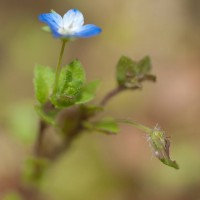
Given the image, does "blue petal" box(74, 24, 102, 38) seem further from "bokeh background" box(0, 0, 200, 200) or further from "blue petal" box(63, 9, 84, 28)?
"bokeh background" box(0, 0, 200, 200)

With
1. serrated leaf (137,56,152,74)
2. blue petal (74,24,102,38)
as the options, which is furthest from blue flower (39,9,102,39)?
serrated leaf (137,56,152,74)

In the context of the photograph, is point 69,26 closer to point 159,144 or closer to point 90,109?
point 90,109

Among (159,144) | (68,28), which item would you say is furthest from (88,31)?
(159,144)

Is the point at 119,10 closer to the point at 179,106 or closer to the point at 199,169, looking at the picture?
the point at 179,106

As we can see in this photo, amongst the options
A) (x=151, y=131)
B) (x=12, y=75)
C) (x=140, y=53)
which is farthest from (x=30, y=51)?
(x=151, y=131)

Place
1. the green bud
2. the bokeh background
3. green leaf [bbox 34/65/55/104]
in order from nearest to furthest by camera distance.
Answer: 1. the green bud
2. green leaf [bbox 34/65/55/104]
3. the bokeh background

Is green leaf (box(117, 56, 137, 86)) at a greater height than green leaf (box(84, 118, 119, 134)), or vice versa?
green leaf (box(117, 56, 137, 86))

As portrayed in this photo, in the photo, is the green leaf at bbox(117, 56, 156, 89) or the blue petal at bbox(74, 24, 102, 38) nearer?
the blue petal at bbox(74, 24, 102, 38)

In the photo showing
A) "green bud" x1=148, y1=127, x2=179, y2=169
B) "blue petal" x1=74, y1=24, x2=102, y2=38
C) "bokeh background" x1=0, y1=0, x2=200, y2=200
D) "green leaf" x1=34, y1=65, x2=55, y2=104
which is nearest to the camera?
"blue petal" x1=74, y1=24, x2=102, y2=38
